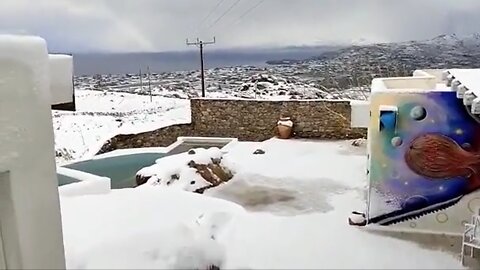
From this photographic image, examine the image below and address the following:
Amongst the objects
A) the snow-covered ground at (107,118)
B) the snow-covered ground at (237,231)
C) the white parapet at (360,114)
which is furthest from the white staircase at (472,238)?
the snow-covered ground at (107,118)

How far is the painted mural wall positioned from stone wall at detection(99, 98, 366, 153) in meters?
5.65

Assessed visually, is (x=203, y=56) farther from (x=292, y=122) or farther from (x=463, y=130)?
(x=463, y=130)

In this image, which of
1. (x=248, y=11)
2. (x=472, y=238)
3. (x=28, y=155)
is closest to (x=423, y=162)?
(x=472, y=238)

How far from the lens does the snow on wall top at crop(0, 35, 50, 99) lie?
2.27m

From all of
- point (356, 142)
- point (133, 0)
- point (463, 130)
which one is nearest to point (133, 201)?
point (463, 130)

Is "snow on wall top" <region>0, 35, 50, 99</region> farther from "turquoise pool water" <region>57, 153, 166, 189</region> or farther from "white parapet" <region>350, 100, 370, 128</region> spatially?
"turquoise pool water" <region>57, 153, 166, 189</region>

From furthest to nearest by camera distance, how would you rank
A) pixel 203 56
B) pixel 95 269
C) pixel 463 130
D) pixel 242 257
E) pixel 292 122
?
1. pixel 203 56
2. pixel 292 122
3. pixel 463 130
4. pixel 242 257
5. pixel 95 269

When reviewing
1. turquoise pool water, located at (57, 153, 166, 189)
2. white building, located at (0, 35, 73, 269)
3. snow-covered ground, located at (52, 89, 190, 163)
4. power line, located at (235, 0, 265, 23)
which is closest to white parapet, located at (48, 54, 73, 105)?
white building, located at (0, 35, 73, 269)

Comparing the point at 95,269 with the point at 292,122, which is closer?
the point at 95,269

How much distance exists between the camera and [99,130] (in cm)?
1388

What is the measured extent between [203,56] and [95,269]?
38.0ft

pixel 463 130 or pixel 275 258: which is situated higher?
pixel 463 130

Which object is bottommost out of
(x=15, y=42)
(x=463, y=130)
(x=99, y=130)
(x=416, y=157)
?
(x=99, y=130)

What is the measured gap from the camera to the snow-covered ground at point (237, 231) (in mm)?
4207
